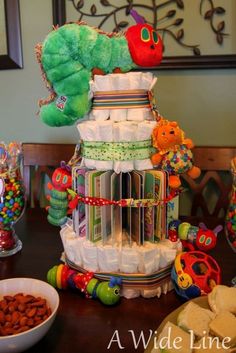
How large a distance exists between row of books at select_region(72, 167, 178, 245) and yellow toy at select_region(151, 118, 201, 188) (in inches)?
0.8

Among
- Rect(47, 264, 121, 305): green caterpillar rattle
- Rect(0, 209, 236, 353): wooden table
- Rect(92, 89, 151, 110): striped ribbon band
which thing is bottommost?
Rect(0, 209, 236, 353): wooden table

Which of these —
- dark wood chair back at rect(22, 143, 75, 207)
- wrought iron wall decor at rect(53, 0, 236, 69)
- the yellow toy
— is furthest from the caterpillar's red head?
dark wood chair back at rect(22, 143, 75, 207)

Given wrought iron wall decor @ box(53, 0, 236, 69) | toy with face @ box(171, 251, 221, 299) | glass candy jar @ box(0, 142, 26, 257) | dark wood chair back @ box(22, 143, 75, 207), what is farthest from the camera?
dark wood chair back @ box(22, 143, 75, 207)

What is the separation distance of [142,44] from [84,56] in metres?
0.11

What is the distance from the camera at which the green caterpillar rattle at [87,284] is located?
65cm

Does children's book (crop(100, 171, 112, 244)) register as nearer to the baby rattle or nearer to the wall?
the baby rattle

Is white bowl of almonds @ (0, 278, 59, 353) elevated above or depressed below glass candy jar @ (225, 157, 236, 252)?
below

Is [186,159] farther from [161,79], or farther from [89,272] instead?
[161,79]

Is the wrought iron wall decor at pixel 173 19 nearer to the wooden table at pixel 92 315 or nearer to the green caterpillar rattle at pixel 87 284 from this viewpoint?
the wooden table at pixel 92 315

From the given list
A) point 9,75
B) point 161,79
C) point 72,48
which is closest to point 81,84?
point 72,48

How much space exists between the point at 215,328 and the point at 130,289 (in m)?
0.23

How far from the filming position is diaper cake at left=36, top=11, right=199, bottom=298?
2.15ft

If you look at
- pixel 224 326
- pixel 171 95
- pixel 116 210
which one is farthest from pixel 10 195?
pixel 171 95

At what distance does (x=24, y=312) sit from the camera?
0.57 m
